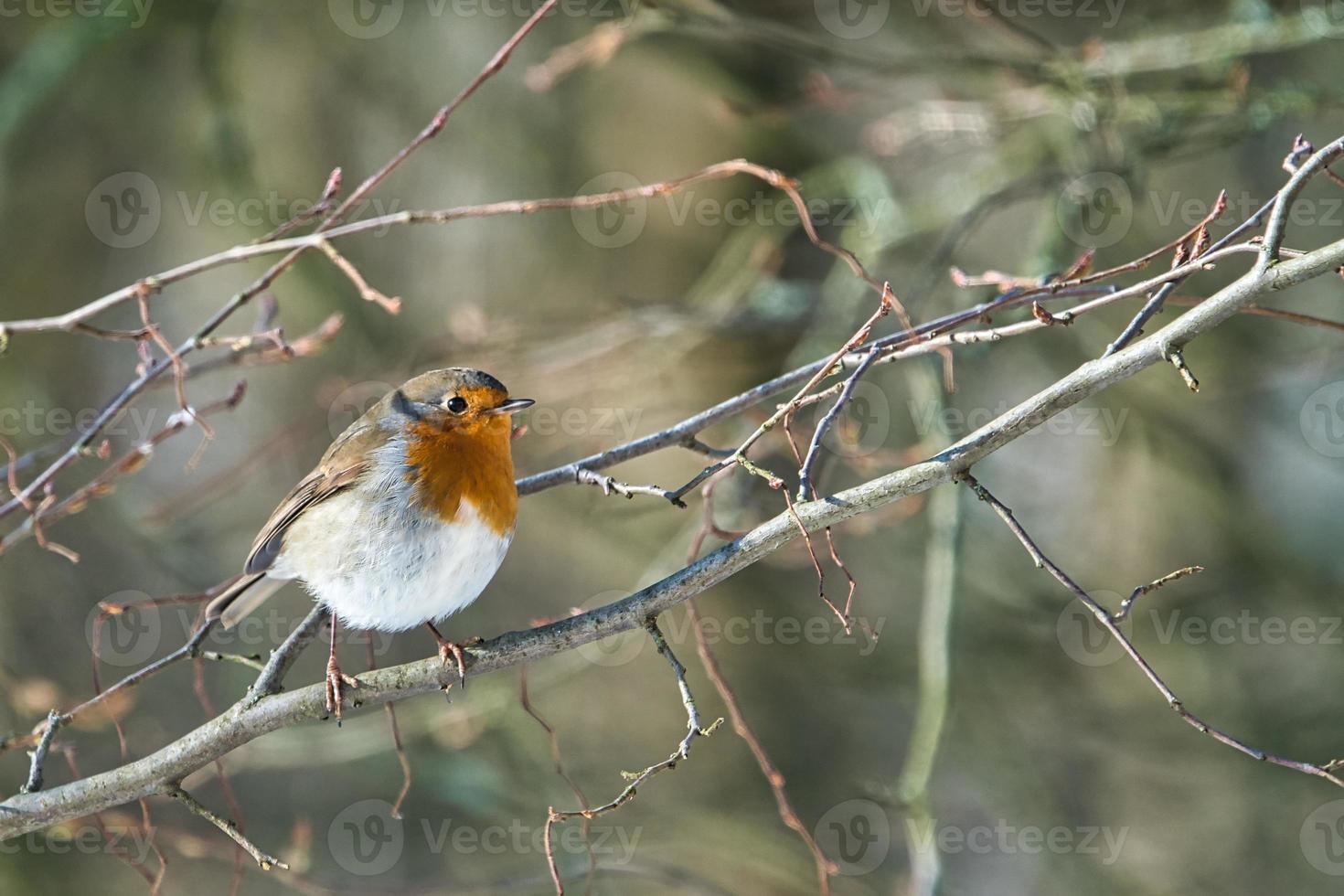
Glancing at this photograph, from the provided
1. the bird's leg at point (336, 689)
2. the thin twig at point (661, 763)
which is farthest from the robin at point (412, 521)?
the thin twig at point (661, 763)

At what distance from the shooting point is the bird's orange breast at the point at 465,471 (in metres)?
2.81

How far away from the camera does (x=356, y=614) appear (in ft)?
9.25

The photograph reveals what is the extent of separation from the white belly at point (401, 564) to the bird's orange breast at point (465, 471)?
0.09 feet

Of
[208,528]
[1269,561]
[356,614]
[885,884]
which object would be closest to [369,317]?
[208,528]

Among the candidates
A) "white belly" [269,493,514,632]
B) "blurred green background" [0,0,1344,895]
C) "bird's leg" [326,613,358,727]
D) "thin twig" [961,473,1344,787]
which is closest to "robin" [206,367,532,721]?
"white belly" [269,493,514,632]

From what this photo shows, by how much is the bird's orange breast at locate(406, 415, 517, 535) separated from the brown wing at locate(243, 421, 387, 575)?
0.16m

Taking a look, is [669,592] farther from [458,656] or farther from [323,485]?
[323,485]

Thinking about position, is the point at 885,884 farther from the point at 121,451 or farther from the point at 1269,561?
the point at 121,451

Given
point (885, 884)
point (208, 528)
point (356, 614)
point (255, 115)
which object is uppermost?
point (255, 115)

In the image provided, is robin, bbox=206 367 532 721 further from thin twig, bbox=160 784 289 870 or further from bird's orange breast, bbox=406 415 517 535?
thin twig, bbox=160 784 289 870

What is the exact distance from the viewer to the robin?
2807 millimetres

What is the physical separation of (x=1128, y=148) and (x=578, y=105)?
2.57 m

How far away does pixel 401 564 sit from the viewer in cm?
281

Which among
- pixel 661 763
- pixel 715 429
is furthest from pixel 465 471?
pixel 715 429
